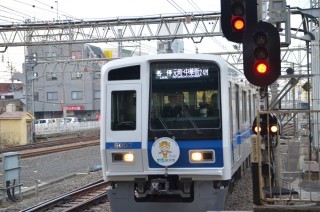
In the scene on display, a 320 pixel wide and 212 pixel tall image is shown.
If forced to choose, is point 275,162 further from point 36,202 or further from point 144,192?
point 36,202

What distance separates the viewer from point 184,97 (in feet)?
26.5

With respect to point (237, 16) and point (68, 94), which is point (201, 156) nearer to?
point (237, 16)

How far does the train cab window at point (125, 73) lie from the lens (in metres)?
8.23

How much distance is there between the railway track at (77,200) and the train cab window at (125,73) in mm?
3053

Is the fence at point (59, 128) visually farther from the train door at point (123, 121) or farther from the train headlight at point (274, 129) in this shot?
the train headlight at point (274, 129)

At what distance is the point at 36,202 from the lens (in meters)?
11.3

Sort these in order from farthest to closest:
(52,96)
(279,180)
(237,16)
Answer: (52,96), (279,180), (237,16)

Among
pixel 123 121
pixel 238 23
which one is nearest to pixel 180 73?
pixel 123 121

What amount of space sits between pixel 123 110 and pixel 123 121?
0.63 feet

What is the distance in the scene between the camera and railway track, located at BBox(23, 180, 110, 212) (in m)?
10.0

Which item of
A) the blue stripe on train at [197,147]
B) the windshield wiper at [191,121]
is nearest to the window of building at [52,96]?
the windshield wiper at [191,121]

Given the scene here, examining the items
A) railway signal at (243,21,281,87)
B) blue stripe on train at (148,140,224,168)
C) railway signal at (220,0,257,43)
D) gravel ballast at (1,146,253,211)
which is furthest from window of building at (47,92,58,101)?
railway signal at (243,21,281,87)

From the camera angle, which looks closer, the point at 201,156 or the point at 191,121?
the point at 201,156

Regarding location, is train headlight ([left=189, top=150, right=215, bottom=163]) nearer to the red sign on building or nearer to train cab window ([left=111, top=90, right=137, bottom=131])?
train cab window ([left=111, top=90, right=137, bottom=131])
